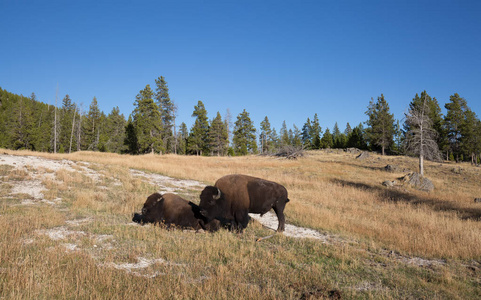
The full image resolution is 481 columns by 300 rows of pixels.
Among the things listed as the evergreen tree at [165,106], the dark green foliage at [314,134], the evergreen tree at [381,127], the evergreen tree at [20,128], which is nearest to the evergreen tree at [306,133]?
the dark green foliage at [314,134]

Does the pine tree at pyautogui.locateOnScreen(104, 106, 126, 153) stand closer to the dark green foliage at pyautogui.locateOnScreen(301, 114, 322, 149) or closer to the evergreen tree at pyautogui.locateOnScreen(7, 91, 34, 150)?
the evergreen tree at pyautogui.locateOnScreen(7, 91, 34, 150)

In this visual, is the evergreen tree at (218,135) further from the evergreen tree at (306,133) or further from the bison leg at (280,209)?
the bison leg at (280,209)

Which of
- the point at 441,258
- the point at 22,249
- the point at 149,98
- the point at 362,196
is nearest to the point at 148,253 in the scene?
the point at 22,249

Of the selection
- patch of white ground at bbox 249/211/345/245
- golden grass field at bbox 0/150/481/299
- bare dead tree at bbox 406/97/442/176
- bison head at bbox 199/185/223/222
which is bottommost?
patch of white ground at bbox 249/211/345/245

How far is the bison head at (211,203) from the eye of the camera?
7902 millimetres

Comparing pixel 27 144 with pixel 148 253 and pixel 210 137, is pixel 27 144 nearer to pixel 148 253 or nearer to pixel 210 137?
pixel 210 137

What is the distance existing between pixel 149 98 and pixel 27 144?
37773mm

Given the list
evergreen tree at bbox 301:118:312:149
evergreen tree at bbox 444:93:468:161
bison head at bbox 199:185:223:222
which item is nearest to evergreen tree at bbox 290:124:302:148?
evergreen tree at bbox 301:118:312:149

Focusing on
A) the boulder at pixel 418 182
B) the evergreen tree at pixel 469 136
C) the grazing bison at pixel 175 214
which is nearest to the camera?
the grazing bison at pixel 175 214

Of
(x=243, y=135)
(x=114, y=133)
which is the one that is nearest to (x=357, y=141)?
(x=243, y=135)

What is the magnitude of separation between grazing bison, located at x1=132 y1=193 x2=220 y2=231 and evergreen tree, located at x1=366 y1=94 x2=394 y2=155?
219ft

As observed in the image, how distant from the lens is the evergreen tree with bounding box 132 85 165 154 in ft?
177

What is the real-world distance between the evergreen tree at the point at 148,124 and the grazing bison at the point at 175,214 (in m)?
47.5

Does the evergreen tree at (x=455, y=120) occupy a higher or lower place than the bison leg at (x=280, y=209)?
higher
